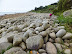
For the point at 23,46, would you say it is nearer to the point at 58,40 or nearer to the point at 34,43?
the point at 34,43

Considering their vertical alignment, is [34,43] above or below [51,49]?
above

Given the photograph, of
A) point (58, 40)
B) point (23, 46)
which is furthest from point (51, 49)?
point (23, 46)

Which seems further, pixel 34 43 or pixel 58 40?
pixel 58 40

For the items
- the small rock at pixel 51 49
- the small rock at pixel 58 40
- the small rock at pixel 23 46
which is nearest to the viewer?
the small rock at pixel 51 49

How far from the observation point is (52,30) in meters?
2.34

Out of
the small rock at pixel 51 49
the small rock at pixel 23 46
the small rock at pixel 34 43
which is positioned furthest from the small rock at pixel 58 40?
the small rock at pixel 23 46

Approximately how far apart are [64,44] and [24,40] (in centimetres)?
109

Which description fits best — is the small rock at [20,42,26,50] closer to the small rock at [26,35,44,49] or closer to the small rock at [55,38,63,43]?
the small rock at [26,35,44,49]

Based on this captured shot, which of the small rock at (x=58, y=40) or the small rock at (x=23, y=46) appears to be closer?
the small rock at (x=23, y=46)

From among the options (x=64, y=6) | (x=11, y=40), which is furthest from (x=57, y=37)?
(x=64, y=6)

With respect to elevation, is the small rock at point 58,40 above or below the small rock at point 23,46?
above

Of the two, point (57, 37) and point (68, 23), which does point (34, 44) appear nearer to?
point (57, 37)

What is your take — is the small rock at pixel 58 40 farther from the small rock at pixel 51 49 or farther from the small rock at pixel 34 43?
the small rock at pixel 34 43

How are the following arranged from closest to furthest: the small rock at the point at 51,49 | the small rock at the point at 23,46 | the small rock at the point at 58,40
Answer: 1. the small rock at the point at 51,49
2. the small rock at the point at 23,46
3. the small rock at the point at 58,40
